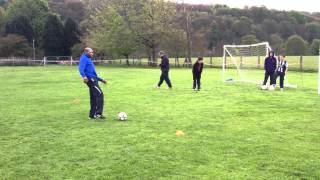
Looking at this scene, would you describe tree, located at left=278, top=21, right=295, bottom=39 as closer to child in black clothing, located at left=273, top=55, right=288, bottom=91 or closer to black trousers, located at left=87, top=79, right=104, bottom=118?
child in black clothing, located at left=273, top=55, right=288, bottom=91

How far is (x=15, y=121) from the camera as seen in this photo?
12703 millimetres

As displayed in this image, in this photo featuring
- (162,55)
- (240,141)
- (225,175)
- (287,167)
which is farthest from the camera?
(162,55)

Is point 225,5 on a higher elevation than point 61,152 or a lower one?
higher

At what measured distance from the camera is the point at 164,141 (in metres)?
9.63

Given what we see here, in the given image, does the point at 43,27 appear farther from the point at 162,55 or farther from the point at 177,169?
the point at 177,169

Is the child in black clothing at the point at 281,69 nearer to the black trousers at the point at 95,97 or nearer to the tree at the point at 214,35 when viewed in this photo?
the black trousers at the point at 95,97

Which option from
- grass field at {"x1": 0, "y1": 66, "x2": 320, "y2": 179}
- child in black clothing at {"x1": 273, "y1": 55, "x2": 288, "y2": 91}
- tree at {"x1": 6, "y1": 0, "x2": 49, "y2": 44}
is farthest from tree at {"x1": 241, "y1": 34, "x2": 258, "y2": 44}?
grass field at {"x1": 0, "y1": 66, "x2": 320, "y2": 179}

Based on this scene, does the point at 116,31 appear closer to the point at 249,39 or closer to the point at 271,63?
the point at 249,39

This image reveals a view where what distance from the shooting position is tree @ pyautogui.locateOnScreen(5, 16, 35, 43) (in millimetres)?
85438

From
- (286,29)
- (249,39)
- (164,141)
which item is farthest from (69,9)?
(164,141)

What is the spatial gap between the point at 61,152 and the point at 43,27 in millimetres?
81009

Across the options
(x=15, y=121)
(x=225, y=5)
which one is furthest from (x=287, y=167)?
(x=225, y=5)

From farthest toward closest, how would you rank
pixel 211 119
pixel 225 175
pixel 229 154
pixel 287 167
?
pixel 211 119 < pixel 229 154 < pixel 287 167 < pixel 225 175

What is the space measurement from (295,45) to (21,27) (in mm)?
49751
